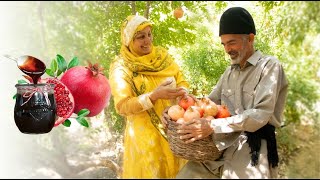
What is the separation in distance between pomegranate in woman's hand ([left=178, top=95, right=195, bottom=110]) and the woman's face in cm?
32

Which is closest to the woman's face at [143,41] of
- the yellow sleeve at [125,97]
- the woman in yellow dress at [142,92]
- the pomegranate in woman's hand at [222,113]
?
the woman in yellow dress at [142,92]

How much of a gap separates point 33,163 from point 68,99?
2.06ft

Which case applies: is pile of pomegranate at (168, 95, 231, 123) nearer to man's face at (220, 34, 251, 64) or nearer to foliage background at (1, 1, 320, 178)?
man's face at (220, 34, 251, 64)

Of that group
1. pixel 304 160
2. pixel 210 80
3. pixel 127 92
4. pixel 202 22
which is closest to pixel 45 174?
pixel 127 92

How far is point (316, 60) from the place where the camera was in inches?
87.1

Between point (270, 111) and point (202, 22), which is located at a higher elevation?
point (202, 22)

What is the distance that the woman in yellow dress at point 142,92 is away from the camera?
183 centimetres

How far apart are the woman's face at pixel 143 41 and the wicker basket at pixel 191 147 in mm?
422

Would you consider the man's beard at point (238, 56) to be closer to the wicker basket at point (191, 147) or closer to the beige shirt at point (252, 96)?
the beige shirt at point (252, 96)

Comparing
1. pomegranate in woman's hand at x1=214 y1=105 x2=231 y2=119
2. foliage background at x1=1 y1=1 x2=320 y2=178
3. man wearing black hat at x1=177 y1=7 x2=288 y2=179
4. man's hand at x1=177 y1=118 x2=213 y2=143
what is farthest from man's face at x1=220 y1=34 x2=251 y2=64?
foliage background at x1=1 y1=1 x2=320 y2=178

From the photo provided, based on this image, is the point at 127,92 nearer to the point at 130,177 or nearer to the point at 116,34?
the point at 130,177

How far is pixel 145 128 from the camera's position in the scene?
1.91 metres

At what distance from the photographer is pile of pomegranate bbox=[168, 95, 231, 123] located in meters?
1.56

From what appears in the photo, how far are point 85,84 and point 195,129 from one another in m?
0.58
